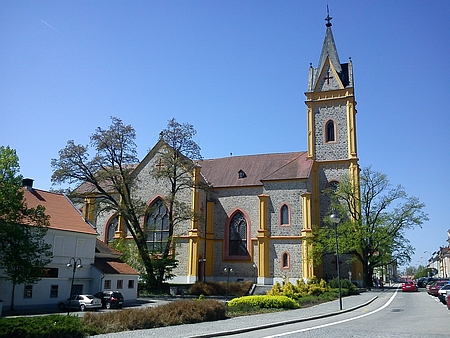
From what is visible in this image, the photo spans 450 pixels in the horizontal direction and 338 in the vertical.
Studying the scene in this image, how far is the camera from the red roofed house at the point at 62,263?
91.4 feet

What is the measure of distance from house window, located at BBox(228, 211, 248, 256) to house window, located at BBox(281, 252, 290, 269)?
14.3 feet

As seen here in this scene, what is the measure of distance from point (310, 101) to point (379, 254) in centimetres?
1779

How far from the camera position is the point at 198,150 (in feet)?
132

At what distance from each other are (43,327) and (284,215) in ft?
107

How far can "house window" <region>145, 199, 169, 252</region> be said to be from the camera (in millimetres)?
45219

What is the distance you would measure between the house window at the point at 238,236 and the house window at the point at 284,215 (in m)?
4.38

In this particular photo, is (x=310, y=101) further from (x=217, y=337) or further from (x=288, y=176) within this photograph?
(x=217, y=337)

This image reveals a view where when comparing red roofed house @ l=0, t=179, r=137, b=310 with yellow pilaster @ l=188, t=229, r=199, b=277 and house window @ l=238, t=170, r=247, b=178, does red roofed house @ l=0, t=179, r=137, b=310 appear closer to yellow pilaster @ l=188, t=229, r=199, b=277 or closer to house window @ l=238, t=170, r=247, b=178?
yellow pilaster @ l=188, t=229, r=199, b=277

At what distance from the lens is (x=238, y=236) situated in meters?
45.5

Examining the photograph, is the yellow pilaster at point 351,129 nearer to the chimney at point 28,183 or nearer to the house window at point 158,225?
the house window at point 158,225

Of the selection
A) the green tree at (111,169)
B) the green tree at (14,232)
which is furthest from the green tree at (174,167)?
the green tree at (14,232)

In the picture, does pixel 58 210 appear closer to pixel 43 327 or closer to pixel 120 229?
pixel 120 229

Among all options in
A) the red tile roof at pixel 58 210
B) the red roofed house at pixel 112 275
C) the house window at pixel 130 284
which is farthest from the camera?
the house window at pixel 130 284

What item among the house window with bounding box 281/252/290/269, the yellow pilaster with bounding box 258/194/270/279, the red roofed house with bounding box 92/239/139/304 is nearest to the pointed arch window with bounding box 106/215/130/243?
the red roofed house with bounding box 92/239/139/304
